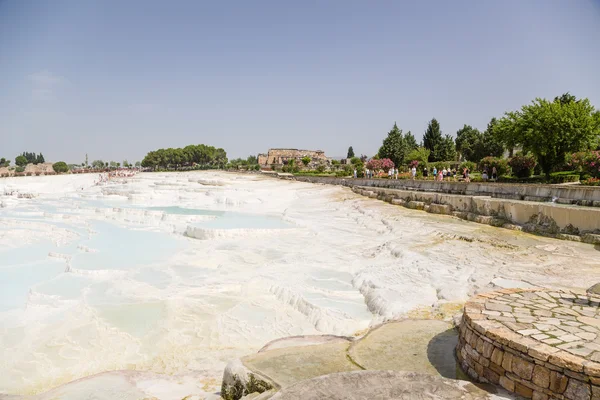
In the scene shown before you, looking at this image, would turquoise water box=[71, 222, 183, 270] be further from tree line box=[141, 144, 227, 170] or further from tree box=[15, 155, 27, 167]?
tree box=[15, 155, 27, 167]

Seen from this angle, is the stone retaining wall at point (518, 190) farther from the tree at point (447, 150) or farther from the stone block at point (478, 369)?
the tree at point (447, 150)

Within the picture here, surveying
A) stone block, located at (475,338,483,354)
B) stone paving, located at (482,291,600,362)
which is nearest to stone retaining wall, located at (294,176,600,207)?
stone paving, located at (482,291,600,362)

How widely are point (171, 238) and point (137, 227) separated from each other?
3.70 meters

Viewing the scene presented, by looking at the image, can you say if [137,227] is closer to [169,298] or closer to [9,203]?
[169,298]

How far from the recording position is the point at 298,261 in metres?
9.67

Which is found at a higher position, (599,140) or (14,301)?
(599,140)

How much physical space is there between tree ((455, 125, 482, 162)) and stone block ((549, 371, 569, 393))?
5415 centimetres

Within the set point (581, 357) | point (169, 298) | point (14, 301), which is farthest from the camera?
point (14, 301)

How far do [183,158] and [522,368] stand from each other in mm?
109114

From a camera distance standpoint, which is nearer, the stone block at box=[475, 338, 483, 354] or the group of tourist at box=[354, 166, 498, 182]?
the stone block at box=[475, 338, 483, 354]

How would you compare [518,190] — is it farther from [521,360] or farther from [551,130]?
[521,360]

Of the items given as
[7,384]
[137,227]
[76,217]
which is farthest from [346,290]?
[76,217]

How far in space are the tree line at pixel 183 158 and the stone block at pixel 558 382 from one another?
109m

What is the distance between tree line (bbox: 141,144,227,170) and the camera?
106 metres
